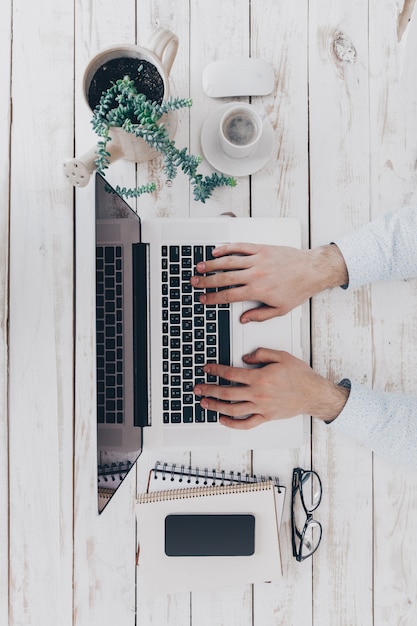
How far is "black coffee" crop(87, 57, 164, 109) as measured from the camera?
873 millimetres

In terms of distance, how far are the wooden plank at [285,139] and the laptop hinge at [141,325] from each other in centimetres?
25

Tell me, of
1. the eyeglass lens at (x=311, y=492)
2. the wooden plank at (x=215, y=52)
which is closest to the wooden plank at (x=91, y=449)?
the wooden plank at (x=215, y=52)

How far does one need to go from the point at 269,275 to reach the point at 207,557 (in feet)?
1.84

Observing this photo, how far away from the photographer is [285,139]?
1.07 meters

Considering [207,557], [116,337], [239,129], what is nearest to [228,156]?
[239,129]

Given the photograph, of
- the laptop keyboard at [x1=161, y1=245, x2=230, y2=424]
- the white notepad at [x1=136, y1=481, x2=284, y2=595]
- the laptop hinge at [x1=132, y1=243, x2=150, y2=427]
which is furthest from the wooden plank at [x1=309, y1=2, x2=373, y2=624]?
the laptop hinge at [x1=132, y1=243, x2=150, y2=427]

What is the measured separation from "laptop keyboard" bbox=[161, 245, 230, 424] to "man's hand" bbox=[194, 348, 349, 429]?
24mm

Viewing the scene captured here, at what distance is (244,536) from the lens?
1.04 metres

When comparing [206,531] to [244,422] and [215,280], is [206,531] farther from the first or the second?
[215,280]

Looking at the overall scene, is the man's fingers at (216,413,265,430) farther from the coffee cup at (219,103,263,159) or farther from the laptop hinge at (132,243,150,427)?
the coffee cup at (219,103,263,159)

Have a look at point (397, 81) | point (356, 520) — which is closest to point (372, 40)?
point (397, 81)

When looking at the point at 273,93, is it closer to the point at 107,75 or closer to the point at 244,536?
the point at 107,75

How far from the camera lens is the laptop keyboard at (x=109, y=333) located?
792 mm

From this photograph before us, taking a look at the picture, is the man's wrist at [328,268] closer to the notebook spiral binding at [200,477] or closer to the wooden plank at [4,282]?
the notebook spiral binding at [200,477]
